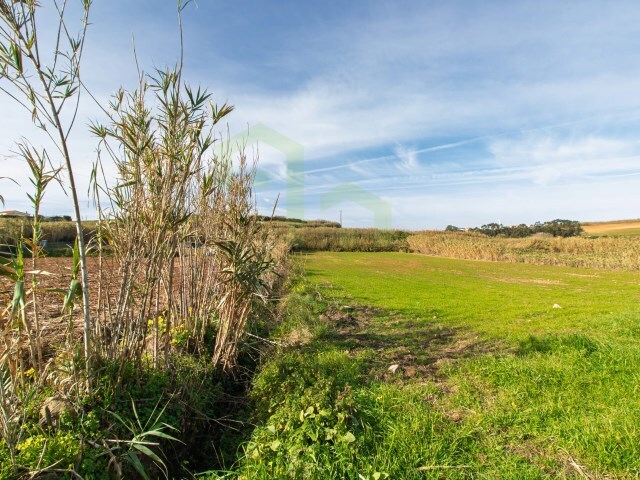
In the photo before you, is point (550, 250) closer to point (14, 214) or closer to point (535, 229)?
point (535, 229)

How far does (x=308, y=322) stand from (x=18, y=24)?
4967 millimetres

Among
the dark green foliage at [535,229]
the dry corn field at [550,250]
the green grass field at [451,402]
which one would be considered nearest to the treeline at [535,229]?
the dark green foliage at [535,229]

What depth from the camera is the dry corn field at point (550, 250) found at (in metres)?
18.9

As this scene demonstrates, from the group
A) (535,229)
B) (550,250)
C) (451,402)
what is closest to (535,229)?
(535,229)

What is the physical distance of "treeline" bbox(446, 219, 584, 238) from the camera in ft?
119

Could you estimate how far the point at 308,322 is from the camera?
5797 mm

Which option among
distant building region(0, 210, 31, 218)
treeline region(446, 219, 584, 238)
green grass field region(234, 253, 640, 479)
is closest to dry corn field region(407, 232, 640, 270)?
treeline region(446, 219, 584, 238)

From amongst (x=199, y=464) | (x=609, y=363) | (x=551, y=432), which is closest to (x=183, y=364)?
(x=199, y=464)

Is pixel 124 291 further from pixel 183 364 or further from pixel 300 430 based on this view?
pixel 300 430

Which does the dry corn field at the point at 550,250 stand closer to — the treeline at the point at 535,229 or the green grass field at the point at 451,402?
A: the treeline at the point at 535,229

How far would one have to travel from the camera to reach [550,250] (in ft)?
88.3

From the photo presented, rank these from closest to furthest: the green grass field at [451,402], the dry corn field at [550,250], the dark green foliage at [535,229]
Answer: the green grass field at [451,402] → the dry corn field at [550,250] → the dark green foliage at [535,229]

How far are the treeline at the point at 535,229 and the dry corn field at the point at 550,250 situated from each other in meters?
10.6

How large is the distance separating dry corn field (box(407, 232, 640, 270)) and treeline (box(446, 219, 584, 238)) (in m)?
10.6
